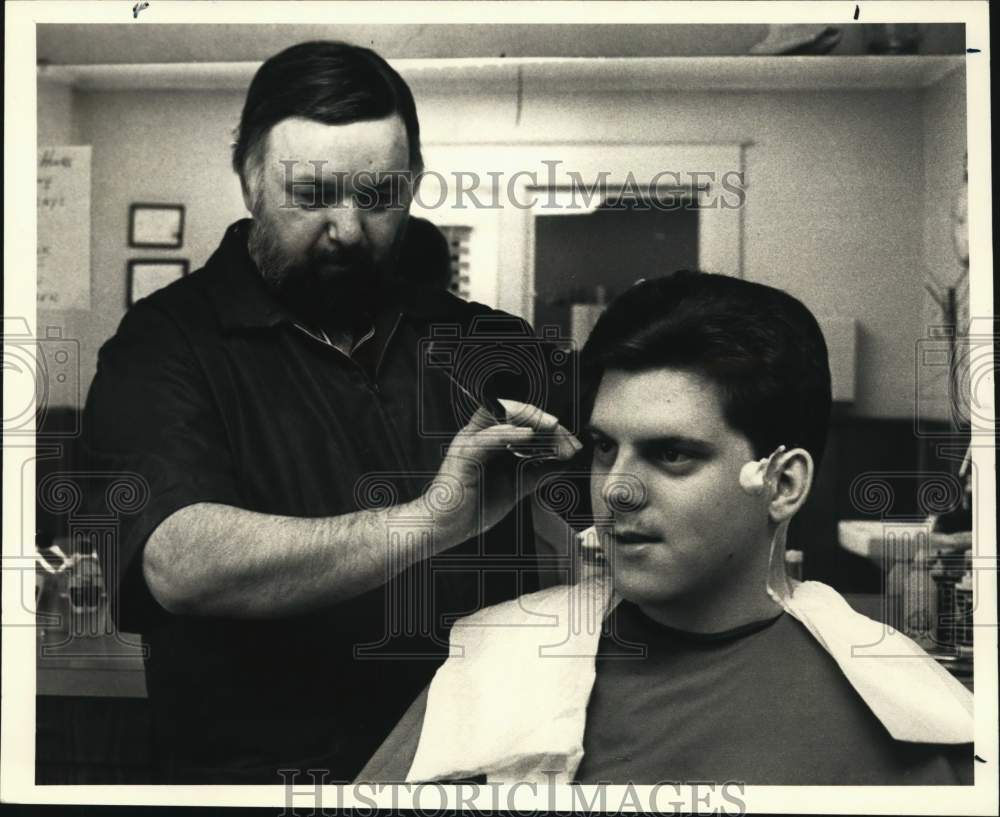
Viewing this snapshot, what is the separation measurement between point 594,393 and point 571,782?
549 millimetres

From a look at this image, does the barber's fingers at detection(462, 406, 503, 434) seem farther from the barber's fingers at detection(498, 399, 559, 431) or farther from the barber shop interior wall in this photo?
the barber shop interior wall

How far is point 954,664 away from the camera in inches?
57.9

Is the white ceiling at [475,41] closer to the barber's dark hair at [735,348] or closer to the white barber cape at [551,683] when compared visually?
the barber's dark hair at [735,348]

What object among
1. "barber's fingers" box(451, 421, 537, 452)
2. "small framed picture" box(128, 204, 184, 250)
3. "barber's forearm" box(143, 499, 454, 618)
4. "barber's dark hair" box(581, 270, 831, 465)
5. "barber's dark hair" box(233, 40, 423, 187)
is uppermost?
"barber's dark hair" box(233, 40, 423, 187)

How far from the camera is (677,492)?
4.51ft

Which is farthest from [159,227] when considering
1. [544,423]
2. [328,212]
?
[544,423]

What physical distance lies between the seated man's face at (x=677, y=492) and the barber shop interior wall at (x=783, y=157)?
0.26m

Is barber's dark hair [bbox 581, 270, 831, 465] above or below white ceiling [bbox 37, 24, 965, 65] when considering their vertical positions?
below

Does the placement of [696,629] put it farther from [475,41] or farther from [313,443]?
[475,41]

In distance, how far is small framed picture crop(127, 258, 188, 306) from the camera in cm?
147

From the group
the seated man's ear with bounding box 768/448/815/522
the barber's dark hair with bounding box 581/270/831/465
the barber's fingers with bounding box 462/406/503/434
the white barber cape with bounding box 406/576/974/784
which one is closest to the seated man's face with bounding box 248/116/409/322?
the barber's fingers with bounding box 462/406/503/434

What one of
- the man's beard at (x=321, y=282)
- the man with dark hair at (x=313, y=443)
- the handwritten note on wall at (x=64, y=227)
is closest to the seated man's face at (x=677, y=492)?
the man with dark hair at (x=313, y=443)

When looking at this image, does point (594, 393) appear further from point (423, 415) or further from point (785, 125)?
point (785, 125)

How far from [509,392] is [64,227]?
2.27 ft
